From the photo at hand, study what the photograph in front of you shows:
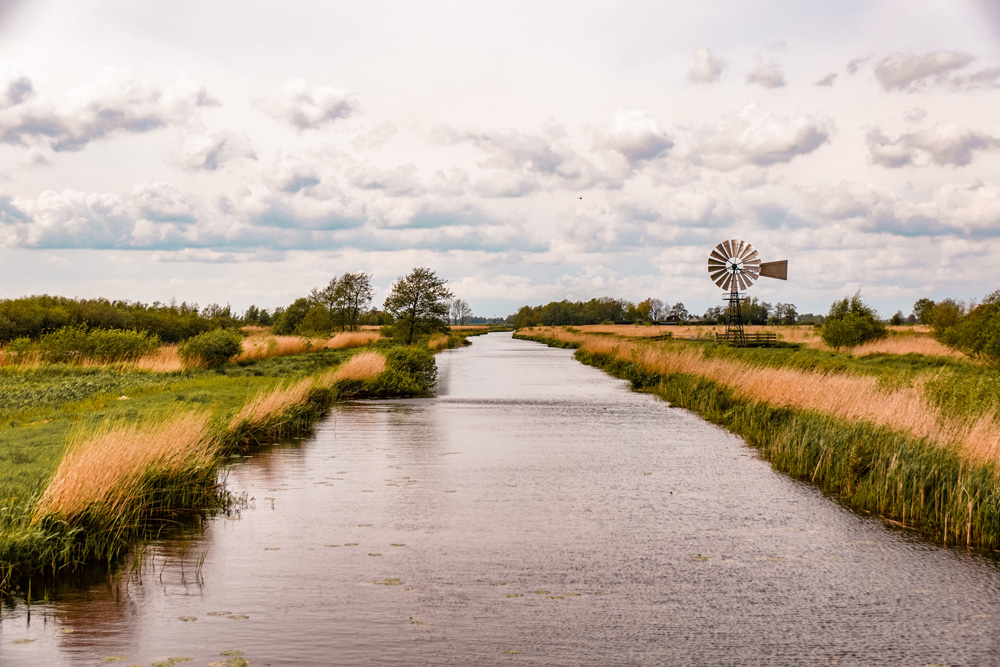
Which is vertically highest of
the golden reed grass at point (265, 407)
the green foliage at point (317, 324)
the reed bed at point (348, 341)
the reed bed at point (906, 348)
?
the green foliage at point (317, 324)

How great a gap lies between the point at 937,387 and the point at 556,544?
1268 cm

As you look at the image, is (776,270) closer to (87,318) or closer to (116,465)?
(87,318)

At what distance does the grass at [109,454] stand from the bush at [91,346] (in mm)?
7480

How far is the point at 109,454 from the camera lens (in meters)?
10.7

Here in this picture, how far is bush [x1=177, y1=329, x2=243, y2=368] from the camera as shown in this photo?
119ft

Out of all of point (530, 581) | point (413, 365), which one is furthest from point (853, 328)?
point (530, 581)

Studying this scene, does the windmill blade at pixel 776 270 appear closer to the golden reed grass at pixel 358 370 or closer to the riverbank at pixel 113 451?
the golden reed grass at pixel 358 370

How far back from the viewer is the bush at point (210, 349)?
36.1m

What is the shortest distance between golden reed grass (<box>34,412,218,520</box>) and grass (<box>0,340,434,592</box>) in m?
0.02

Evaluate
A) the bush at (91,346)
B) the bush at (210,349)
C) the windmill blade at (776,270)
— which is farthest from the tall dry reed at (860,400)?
the windmill blade at (776,270)

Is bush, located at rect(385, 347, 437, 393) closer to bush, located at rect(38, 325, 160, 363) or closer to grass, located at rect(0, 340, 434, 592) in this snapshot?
grass, located at rect(0, 340, 434, 592)

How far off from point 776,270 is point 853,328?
33.8 ft

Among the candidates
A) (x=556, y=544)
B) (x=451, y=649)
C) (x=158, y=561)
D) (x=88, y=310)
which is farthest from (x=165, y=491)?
(x=88, y=310)

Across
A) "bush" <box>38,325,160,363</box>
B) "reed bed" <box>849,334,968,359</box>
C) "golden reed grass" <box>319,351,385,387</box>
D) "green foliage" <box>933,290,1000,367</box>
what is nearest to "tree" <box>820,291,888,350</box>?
"reed bed" <box>849,334,968,359</box>
